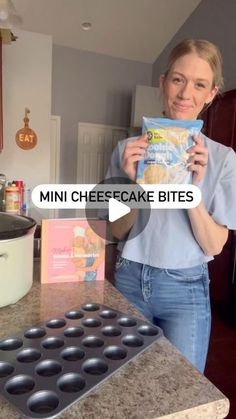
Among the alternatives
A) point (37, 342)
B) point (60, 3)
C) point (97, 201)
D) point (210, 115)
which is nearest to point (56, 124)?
point (60, 3)

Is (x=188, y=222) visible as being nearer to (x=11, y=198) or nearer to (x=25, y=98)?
(x=11, y=198)

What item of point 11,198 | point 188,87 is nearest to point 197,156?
point 188,87

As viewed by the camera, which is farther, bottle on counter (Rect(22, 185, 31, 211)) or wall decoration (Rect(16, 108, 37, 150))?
wall decoration (Rect(16, 108, 37, 150))

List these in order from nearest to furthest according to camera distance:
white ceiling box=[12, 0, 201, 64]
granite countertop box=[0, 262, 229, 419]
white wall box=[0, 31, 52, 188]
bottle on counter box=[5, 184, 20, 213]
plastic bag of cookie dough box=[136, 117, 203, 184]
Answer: granite countertop box=[0, 262, 229, 419], plastic bag of cookie dough box=[136, 117, 203, 184], bottle on counter box=[5, 184, 20, 213], white wall box=[0, 31, 52, 188], white ceiling box=[12, 0, 201, 64]

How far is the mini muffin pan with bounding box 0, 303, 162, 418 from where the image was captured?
427 millimetres

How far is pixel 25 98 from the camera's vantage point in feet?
10.2

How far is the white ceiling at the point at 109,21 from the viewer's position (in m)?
3.33

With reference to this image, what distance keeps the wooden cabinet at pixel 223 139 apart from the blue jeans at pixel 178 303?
2.02 meters

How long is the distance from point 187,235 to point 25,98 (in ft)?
9.08

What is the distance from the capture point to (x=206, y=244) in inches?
29.7

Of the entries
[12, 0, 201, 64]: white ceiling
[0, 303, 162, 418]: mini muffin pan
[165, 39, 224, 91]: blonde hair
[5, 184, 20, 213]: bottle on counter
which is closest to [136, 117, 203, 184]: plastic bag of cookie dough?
[165, 39, 224, 91]: blonde hair

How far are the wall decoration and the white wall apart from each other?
0.04 metres

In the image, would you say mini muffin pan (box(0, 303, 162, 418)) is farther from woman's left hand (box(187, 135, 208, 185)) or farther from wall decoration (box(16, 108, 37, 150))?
wall decoration (box(16, 108, 37, 150))

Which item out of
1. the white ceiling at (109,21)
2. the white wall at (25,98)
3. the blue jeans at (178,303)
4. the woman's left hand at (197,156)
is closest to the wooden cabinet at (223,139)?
the white ceiling at (109,21)
